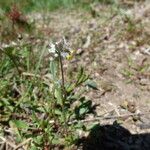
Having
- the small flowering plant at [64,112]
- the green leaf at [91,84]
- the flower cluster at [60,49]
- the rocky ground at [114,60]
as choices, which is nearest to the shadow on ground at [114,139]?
the rocky ground at [114,60]

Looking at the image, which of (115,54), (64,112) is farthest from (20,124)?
(115,54)

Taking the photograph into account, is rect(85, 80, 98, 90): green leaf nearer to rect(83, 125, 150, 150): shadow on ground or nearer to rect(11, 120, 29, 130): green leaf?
rect(83, 125, 150, 150): shadow on ground

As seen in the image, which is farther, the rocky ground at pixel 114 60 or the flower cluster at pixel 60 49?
the rocky ground at pixel 114 60

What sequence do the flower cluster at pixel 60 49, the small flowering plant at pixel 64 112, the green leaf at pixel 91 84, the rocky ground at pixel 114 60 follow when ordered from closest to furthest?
the flower cluster at pixel 60 49 → the small flowering plant at pixel 64 112 → the rocky ground at pixel 114 60 → the green leaf at pixel 91 84

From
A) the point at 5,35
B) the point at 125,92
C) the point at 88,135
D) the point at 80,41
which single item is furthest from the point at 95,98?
the point at 5,35

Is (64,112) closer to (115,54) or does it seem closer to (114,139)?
(114,139)

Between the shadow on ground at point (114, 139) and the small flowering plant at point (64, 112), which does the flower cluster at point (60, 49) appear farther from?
the shadow on ground at point (114, 139)

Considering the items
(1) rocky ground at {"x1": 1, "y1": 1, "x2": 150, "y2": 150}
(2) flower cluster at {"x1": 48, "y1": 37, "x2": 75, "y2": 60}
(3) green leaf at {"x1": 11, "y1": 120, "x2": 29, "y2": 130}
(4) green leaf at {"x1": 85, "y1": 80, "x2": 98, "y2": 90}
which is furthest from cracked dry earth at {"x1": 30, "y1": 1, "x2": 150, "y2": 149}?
(2) flower cluster at {"x1": 48, "y1": 37, "x2": 75, "y2": 60}
